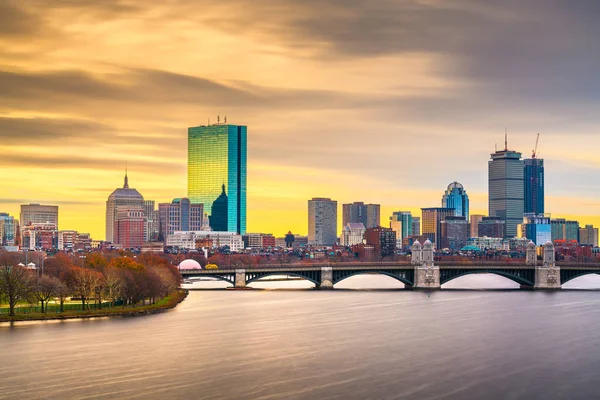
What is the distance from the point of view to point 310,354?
73.5m

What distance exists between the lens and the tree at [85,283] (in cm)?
10071

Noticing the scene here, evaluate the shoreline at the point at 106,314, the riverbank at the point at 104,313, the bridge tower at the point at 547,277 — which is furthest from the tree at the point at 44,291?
the bridge tower at the point at 547,277

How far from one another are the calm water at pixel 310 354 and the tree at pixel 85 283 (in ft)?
25.9

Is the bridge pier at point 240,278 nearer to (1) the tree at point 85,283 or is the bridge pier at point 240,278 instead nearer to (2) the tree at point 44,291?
(1) the tree at point 85,283

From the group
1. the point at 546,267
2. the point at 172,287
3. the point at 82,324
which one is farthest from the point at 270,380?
the point at 546,267

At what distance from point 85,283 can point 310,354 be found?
119 ft

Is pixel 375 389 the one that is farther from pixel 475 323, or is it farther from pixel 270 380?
pixel 475 323

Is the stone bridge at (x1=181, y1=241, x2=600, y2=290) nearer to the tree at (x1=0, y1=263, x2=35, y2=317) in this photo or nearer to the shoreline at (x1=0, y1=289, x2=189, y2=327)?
the shoreline at (x1=0, y1=289, x2=189, y2=327)

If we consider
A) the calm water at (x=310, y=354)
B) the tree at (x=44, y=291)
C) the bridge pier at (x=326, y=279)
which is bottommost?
the calm water at (x=310, y=354)

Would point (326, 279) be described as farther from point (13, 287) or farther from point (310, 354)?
point (310, 354)

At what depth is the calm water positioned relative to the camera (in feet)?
197

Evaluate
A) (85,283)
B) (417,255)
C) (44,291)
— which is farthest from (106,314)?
(417,255)

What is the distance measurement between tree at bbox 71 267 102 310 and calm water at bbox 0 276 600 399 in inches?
310

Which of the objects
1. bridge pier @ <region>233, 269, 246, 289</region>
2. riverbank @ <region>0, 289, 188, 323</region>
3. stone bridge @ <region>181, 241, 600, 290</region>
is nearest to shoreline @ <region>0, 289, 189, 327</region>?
riverbank @ <region>0, 289, 188, 323</region>
